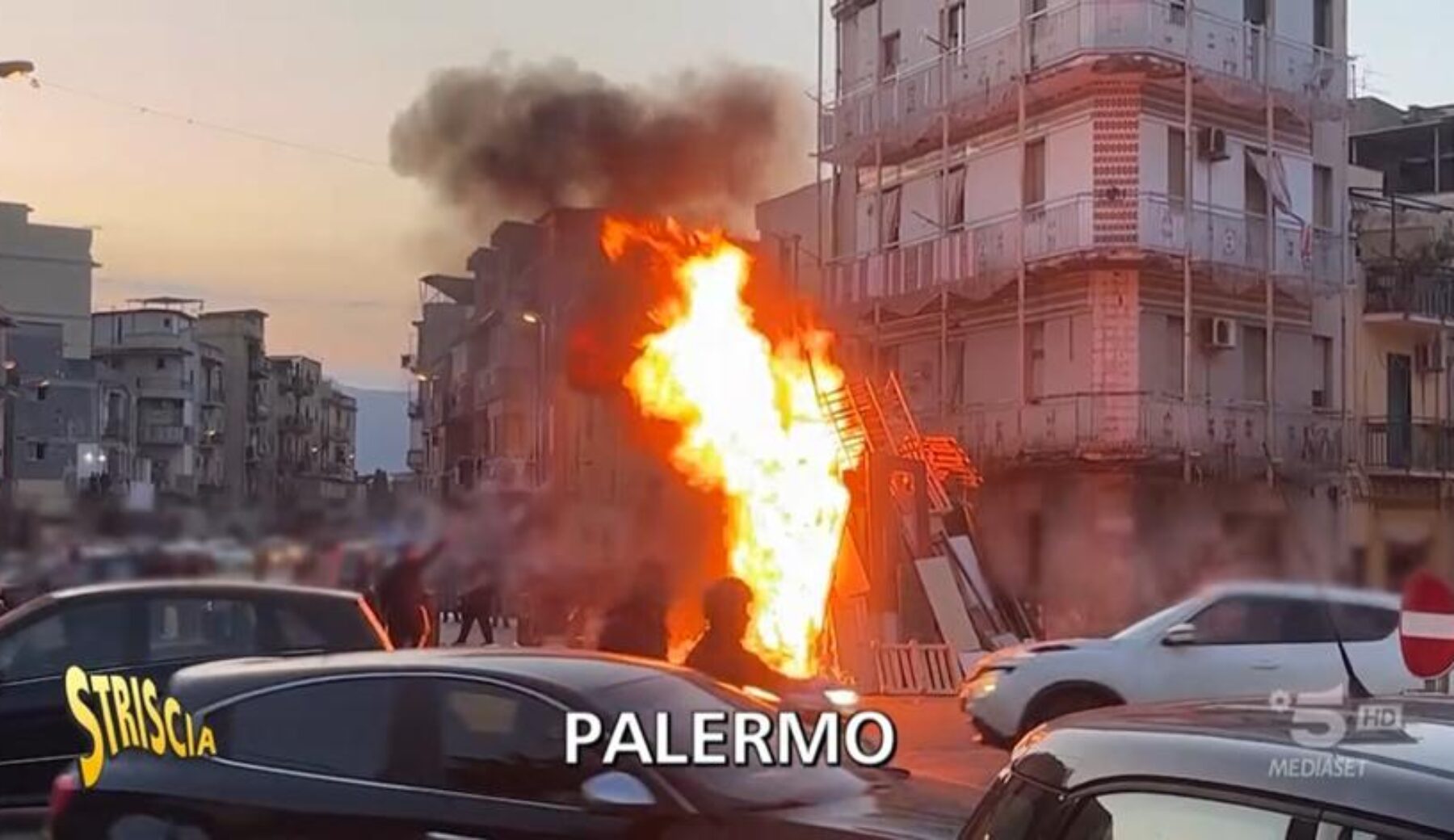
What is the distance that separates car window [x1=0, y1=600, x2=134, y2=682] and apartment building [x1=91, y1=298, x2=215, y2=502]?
15.8 inches

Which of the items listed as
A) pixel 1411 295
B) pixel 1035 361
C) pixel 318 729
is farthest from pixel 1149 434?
pixel 318 729

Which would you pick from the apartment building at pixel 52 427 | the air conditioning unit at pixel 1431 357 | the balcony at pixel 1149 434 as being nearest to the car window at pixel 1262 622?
the balcony at pixel 1149 434

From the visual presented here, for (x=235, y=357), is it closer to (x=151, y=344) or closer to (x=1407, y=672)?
(x=151, y=344)

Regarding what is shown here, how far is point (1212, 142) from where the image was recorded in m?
7.08

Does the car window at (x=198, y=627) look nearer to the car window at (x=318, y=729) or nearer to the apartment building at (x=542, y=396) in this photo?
the car window at (x=318, y=729)

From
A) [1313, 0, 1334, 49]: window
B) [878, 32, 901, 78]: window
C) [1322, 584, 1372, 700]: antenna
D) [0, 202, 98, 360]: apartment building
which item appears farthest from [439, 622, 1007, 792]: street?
[1313, 0, 1334, 49]: window

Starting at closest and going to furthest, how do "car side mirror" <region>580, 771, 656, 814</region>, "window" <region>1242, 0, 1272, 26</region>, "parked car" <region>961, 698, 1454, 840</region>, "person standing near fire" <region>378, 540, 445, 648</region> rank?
"parked car" <region>961, 698, 1454, 840</region>, "car side mirror" <region>580, 771, 656, 814</region>, "person standing near fire" <region>378, 540, 445, 648</region>, "window" <region>1242, 0, 1272, 26</region>

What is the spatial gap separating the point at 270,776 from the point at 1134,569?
3.62 metres

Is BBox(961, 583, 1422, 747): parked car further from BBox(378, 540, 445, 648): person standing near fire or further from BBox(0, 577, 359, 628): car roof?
BBox(0, 577, 359, 628): car roof

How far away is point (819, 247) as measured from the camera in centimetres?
582

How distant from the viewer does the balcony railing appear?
7.73 meters

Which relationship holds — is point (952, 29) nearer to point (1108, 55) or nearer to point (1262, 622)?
point (1108, 55)

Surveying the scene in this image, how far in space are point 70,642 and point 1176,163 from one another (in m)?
4.81

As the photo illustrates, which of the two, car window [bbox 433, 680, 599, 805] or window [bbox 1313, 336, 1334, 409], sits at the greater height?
window [bbox 1313, 336, 1334, 409]
